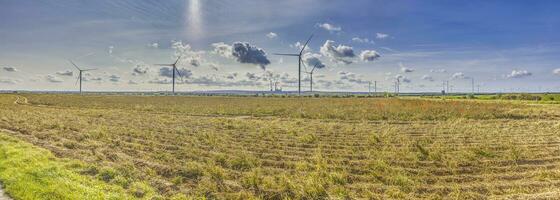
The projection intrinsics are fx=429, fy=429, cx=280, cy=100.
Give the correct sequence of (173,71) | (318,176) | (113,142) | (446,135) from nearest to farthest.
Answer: (318,176), (113,142), (446,135), (173,71)

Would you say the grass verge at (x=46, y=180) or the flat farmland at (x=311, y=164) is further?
the flat farmland at (x=311, y=164)

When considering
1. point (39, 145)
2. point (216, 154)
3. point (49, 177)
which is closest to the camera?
point (49, 177)

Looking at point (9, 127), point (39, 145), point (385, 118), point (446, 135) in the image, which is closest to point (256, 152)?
point (39, 145)

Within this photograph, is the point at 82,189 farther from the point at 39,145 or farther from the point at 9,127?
the point at 9,127

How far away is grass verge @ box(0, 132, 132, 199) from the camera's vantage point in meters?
10.5

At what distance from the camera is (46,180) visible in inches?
462

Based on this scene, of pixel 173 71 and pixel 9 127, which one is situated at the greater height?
pixel 173 71

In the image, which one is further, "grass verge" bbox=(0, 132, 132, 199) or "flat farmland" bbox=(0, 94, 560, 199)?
"flat farmland" bbox=(0, 94, 560, 199)

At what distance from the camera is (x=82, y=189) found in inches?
433

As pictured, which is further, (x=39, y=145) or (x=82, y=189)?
(x=39, y=145)

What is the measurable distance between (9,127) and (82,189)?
1912 cm

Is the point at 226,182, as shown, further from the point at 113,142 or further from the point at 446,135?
the point at 446,135

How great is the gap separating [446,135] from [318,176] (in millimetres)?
14546

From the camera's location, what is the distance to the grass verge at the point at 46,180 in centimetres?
1046
